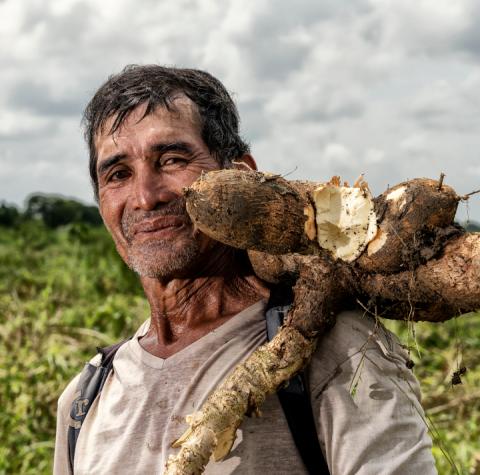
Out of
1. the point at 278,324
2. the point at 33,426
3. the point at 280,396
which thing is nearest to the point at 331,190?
the point at 278,324

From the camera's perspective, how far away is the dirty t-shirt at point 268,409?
142 cm

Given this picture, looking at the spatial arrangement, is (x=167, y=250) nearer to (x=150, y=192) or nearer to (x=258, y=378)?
(x=150, y=192)

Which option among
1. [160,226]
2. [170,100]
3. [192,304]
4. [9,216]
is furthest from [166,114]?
[9,216]

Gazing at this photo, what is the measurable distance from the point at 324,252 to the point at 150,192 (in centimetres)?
56

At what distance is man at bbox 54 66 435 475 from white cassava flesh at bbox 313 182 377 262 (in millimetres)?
199

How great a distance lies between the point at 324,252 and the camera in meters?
1.53

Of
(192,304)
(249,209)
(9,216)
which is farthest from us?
(9,216)

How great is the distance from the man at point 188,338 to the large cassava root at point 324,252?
0.09 m

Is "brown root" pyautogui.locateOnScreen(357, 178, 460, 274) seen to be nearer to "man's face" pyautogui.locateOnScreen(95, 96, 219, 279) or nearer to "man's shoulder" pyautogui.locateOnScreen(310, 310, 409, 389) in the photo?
"man's shoulder" pyautogui.locateOnScreen(310, 310, 409, 389)

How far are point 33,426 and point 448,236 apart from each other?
375 centimetres

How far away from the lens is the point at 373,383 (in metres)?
1.45

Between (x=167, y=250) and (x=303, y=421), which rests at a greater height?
(x=167, y=250)

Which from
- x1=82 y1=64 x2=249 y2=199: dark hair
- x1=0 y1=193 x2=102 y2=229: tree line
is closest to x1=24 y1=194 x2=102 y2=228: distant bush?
x1=0 y1=193 x2=102 y2=229: tree line

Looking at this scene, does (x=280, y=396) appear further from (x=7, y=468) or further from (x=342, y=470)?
(x=7, y=468)
